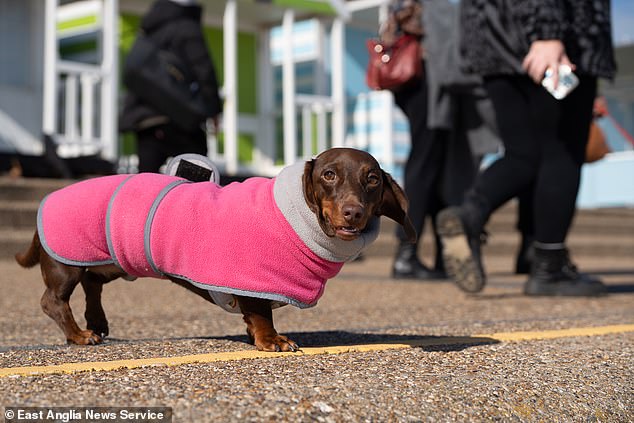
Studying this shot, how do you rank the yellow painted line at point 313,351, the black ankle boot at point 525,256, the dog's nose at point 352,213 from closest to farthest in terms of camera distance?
the yellow painted line at point 313,351 < the dog's nose at point 352,213 < the black ankle boot at point 525,256

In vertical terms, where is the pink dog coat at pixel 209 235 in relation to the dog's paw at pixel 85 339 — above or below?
above

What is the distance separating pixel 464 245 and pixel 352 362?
2101 millimetres

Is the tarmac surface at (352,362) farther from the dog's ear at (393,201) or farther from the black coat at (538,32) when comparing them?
the black coat at (538,32)

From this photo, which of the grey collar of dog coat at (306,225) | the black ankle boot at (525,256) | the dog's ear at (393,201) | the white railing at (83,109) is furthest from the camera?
the white railing at (83,109)

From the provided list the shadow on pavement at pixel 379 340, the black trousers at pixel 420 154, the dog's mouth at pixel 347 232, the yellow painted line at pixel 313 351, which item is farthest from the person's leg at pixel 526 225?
the dog's mouth at pixel 347 232

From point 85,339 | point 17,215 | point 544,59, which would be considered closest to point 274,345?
point 85,339

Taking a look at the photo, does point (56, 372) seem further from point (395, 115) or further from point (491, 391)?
point (395, 115)

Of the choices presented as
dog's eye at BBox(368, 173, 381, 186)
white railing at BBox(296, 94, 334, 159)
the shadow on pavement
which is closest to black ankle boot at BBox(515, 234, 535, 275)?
the shadow on pavement

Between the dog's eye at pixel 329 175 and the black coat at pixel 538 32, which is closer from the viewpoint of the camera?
the dog's eye at pixel 329 175

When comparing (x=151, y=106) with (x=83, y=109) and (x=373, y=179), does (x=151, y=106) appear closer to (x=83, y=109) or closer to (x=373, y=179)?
(x=373, y=179)

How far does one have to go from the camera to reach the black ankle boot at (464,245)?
4402mm

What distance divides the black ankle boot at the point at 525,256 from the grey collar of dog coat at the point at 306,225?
3578mm

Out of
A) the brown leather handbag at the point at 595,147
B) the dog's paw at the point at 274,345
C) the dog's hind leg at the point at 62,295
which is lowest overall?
the dog's paw at the point at 274,345

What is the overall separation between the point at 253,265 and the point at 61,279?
576 millimetres
